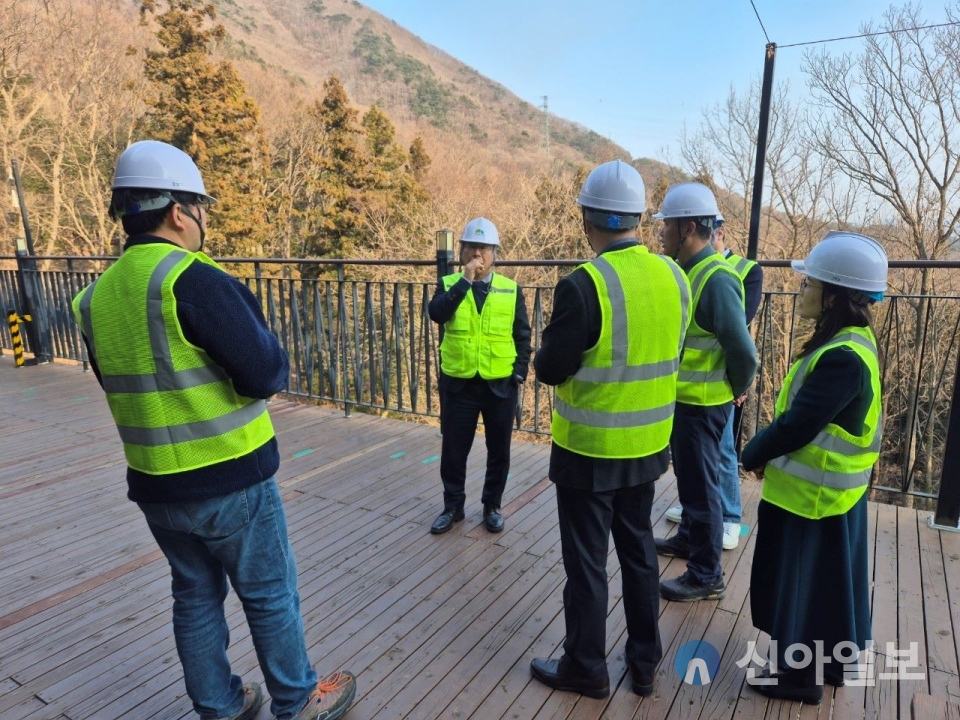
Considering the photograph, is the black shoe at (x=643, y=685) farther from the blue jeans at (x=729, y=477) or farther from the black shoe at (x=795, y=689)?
the blue jeans at (x=729, y=477)

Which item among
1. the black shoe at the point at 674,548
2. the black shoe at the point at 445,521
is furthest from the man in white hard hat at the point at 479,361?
the black shoe at the point at 674,548

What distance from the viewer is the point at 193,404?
1514 millimetres

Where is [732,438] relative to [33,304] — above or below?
below

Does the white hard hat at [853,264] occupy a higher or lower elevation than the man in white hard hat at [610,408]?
higher

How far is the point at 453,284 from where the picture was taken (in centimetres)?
310

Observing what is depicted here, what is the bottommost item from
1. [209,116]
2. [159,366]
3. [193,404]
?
[193,404]

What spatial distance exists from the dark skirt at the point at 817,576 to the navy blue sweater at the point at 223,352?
160 centimetres

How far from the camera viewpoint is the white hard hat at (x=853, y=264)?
1.77m

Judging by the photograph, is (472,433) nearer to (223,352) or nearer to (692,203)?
(692,203)

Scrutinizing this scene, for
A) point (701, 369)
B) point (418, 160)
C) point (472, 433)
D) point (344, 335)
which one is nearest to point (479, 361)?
point (472, 433)

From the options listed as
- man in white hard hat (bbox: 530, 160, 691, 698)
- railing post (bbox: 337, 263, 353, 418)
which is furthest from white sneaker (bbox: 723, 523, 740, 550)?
railing post (bbox: 337, 263, 353, 418)

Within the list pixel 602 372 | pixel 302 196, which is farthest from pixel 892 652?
pixel 302 196

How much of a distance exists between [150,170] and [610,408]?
1.41 m

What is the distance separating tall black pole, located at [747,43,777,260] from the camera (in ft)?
13.3
